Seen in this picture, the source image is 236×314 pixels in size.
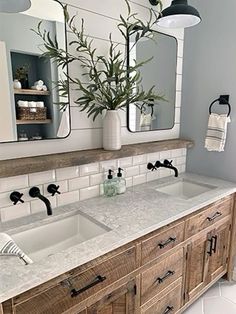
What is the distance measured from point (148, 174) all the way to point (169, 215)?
642 millimetres

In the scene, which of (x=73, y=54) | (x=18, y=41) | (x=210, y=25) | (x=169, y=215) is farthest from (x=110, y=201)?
(x=210, y=25)

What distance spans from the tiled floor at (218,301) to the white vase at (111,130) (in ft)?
4.35

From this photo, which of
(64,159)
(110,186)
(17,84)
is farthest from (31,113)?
(110,186)

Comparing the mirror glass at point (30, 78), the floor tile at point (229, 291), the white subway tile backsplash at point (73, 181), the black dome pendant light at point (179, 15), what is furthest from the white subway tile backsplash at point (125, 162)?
the floor tile at point (229, 291)

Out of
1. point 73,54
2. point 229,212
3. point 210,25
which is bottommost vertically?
point 229,212

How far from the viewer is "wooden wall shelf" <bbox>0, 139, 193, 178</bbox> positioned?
1.21 m

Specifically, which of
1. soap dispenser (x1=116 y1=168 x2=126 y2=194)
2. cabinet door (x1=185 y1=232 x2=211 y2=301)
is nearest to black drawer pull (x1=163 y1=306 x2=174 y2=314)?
cabinet door (x1=185 y1=232 x2=211 y2=301)

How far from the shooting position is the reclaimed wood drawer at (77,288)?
0.88m

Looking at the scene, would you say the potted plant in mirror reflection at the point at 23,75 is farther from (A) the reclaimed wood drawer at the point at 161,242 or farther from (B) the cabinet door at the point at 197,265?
(B) the cabinet door at the point at 197,265

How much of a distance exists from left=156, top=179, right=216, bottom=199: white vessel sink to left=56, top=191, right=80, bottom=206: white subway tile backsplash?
675 mm

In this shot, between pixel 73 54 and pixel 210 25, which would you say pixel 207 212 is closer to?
pixel 73 54

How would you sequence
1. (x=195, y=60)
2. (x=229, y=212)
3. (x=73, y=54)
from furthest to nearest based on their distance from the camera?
(x=195, y=60)
(x=229, y=212)
(x=73, y=54)

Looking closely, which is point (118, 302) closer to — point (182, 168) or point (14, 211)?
point (14, 211)

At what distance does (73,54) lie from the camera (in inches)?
58.4
